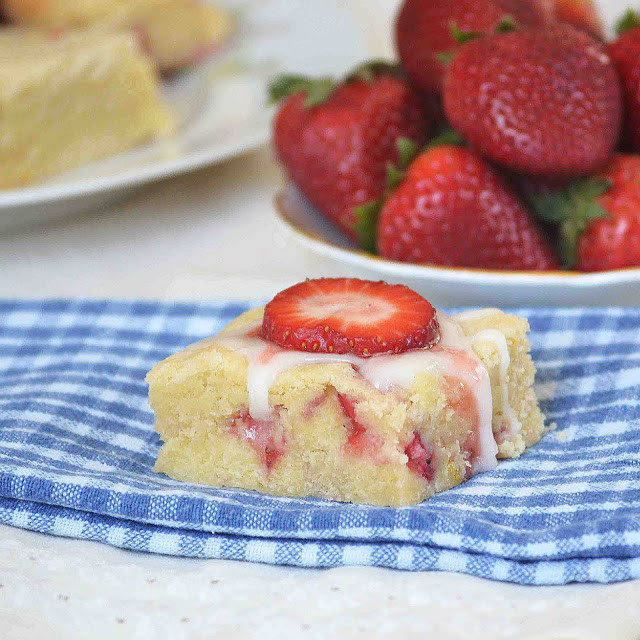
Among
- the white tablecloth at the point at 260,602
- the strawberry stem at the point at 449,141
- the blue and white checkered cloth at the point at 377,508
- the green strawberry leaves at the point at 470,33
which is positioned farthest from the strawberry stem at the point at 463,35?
the white tablecloth at the point at 260,602

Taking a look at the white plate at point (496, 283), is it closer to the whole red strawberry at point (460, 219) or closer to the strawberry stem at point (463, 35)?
the whole red strawberry at point (460, 219)

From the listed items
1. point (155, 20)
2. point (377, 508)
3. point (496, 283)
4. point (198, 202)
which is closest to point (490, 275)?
point (496, 283)


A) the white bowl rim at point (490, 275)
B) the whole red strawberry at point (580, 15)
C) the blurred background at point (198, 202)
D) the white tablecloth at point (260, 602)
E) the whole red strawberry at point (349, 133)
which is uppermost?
the whole red strawberry at point (580, 15)

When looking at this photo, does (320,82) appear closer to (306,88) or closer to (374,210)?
(306,88)

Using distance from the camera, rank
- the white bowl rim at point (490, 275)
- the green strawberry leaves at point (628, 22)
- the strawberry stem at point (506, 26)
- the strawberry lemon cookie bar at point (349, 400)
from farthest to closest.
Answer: the green strawberry leaves at point (628, 22) → the strawberry stem at point (506, 26) → the white bowl rim at point (490, 275) → the strawberry lemon cookie bar at point (349, 400)

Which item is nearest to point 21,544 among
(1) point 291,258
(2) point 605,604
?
(2) point 605,604

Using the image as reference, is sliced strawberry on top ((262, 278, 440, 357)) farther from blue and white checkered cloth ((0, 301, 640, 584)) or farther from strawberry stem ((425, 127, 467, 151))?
strawberry stem ((425, 127, 467, 151))
